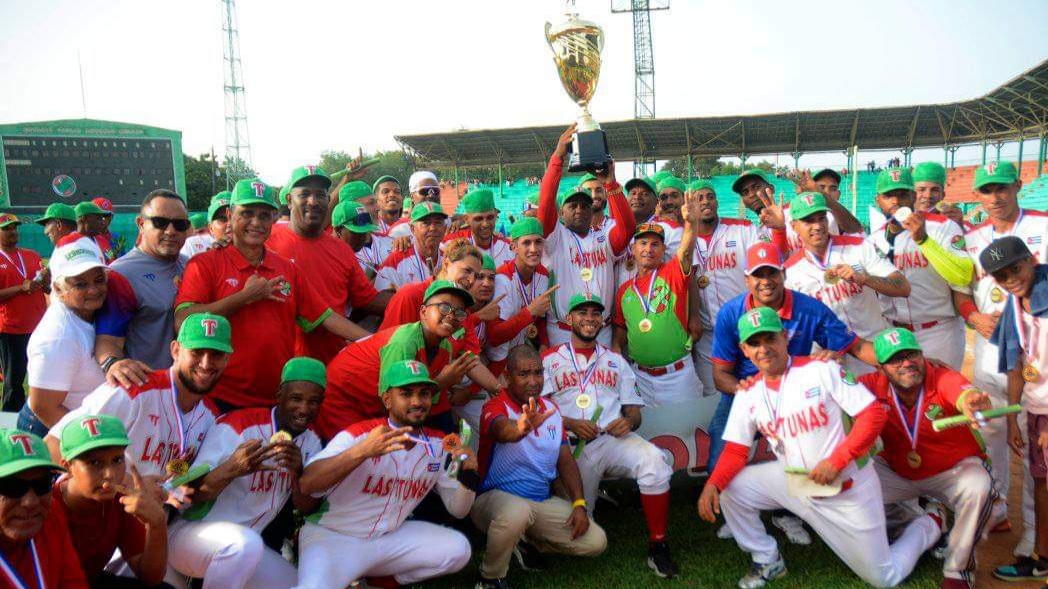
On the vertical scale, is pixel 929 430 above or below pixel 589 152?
below

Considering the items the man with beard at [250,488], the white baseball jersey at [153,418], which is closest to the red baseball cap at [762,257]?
the man with beard at [250,488]

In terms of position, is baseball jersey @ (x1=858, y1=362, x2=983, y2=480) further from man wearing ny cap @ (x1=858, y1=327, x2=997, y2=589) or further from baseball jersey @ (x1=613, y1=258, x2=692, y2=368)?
baseball jersey @ (x1=613, y1=258, x2=692, y2=368)

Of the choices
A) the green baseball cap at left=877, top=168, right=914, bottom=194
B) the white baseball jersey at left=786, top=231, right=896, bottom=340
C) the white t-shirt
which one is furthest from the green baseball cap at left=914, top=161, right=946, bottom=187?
the white t-shirt

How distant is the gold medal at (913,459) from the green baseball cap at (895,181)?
2862 millimetres

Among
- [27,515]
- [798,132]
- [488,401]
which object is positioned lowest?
[488,401]

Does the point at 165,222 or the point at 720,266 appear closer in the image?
the point at 165,222

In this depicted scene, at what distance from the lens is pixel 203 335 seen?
369 centimetres

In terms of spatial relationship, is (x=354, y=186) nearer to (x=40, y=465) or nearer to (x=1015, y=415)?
(x=40, y=465)

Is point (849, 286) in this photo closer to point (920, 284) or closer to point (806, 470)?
point (920, 284)

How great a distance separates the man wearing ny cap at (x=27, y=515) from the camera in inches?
108

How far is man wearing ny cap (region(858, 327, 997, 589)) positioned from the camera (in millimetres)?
4387

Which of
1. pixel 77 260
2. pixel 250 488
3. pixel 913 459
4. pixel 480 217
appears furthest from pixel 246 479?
pixel 913 459

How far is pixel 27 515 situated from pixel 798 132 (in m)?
37.2

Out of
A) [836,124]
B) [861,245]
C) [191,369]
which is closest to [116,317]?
[191,369]
